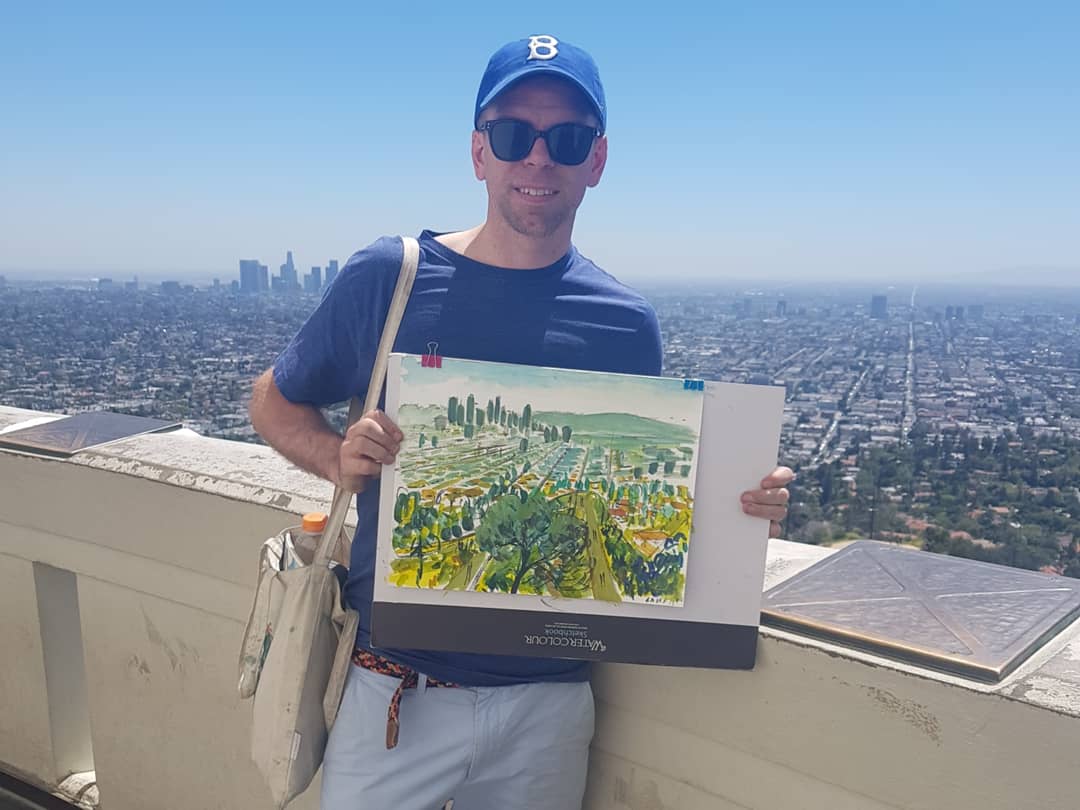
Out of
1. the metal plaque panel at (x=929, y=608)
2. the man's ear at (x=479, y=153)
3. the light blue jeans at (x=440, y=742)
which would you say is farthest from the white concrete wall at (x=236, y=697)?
the man's ear at (x=479, y=153)

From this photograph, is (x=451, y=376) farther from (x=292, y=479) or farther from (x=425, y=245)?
(x=292, y=479)

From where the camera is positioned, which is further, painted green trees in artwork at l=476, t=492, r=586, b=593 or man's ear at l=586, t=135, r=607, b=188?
man's ear at l=586, t=135, r=607, b=188

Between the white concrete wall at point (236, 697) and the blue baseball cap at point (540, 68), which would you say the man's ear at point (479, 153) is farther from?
the white concrete wall at point (236, 697)

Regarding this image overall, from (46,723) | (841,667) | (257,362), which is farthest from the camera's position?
(257,362)

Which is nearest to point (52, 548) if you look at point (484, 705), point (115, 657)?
point (115, 657)

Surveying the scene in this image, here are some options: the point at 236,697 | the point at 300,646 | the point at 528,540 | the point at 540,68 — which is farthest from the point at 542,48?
the point at 236,697

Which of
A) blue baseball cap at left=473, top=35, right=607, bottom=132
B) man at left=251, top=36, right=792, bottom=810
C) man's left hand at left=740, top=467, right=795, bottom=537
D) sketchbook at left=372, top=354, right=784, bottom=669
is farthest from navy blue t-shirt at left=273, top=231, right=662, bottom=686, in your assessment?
man's left hand at left=740, top=467, right=795, bottom=537

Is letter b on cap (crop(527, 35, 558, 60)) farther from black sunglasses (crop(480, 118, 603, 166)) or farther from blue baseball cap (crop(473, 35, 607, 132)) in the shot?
black sunglasses (crop(480, 118, 603, 166))
